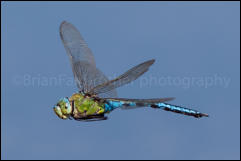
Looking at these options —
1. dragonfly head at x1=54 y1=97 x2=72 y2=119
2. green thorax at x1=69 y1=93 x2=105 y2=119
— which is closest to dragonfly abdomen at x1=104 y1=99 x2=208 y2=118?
green thorax at x1=69 y1=93 x2=105 y2=119

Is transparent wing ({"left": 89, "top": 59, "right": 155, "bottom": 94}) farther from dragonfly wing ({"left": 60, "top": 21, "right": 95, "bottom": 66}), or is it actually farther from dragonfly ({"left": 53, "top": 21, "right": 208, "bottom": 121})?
dragonfly wing ({"left": 60, "top": 21, "right": 95, "bottom": 66})

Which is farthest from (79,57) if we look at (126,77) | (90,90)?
(126,77)

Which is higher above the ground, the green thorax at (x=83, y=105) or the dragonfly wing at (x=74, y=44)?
the dragonfly wing at (x=74, y=44)

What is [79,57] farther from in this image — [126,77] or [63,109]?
[126,77]

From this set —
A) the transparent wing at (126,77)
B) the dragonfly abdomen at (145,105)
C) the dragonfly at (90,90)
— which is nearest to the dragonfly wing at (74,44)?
the dragonfly at (90,90)

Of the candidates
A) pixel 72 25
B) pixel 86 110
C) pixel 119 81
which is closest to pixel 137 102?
pixel 119 81

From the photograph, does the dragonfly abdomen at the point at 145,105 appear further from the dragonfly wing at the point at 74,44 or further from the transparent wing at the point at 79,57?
the dragonfly wing at the point at 74,44

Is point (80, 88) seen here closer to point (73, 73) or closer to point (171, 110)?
point (73, 73)
